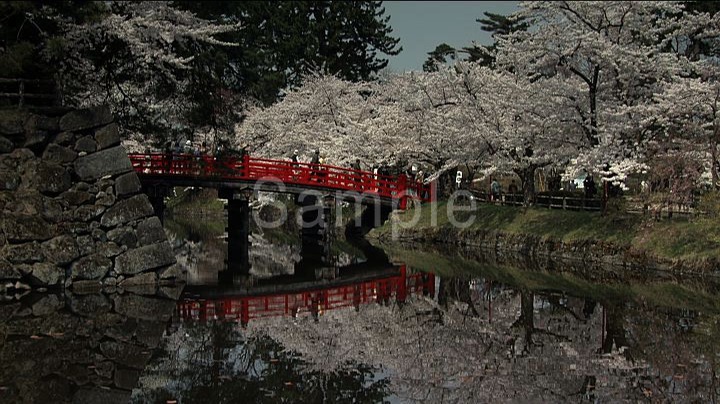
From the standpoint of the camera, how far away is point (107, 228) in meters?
22.7

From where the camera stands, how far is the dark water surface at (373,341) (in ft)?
40.7

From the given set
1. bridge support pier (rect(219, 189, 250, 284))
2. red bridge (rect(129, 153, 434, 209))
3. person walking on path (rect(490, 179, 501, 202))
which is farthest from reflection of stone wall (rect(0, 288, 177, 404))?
person walking on path (rect(490, 179, 501, 202))

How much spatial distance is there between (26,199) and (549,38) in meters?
17.8

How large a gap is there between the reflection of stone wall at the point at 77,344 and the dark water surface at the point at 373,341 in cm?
4

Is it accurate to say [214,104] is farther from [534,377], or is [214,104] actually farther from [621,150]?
A: [534,377]

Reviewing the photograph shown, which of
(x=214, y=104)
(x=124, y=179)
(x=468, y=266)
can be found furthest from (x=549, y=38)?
(x=124, y=179)

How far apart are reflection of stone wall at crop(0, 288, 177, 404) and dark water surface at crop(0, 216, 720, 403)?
0.04 meters

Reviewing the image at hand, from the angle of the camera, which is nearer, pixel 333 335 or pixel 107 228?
pixel 333 335

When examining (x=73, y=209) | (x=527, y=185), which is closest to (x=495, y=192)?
(x=527, y=185)

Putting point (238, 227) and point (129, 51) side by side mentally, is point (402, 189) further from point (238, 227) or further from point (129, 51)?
point (129, 51)

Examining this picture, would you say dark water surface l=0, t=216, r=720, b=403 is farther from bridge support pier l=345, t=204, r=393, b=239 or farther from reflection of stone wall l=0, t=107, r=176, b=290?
bridge support pier l=345, t=204, r=393, b=239

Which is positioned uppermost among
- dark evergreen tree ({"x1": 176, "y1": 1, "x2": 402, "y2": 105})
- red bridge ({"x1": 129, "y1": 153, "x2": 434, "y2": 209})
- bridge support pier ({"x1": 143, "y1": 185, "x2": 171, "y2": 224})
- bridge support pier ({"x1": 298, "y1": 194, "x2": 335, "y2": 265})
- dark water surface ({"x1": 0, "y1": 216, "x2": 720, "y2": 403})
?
dark evergreen tree ({"x1": 176, "y1": 1, "x2": 402, "y2": 105})

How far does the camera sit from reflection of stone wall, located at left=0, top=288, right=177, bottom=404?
40.3 feet

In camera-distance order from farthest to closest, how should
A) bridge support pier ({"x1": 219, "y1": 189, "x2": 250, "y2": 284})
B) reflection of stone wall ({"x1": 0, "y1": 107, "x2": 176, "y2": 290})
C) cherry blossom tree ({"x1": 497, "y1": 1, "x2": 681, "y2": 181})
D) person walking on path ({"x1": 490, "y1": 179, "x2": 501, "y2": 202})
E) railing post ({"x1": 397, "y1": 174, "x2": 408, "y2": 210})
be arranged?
person walking on path ({"x1": 490, "y1": 179, "x2": 501, "y2": 202}) < railing post ({"x1": 397, "y1": 174, "x2": 408, "y2": 210}) < bridge support pier ({"x1": 219, "y1": 189, "x2": 250, "y2": 284}) < cherry blossom tree ({"x1": 497, "y1": 1, "x2": 681, "y2": 181}) < reflection of stone wall ({"x1": 0, "y1": 107, "x2": 176, "y2": 290})
